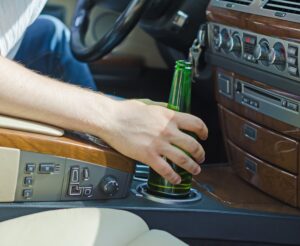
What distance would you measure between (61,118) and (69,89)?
51 millimetres

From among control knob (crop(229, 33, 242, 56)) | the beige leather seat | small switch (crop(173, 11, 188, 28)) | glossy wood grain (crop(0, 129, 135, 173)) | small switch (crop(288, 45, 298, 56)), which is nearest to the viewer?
the beige leather seat

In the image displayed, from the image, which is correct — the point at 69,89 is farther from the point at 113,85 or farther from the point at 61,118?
the point at 113,85

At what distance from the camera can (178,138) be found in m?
1.31

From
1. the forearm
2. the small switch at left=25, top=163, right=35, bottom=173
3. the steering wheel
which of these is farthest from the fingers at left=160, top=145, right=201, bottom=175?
the steering wheel

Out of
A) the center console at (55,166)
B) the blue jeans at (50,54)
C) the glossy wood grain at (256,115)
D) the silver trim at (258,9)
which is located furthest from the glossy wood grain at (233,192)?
the blue jeans at (50,54)

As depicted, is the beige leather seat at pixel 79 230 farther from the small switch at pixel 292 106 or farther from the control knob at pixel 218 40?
the control knob at pixel 218 40

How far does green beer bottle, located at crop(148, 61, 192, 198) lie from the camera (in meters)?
1.40

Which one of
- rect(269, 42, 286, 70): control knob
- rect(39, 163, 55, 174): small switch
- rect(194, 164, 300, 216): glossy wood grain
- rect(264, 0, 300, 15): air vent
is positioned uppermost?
rect(264, 0, 300, 15): air vent

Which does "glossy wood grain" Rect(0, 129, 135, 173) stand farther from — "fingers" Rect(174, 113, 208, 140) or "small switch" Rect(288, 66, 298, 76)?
"small switch" Rect(288, 66, 298, 76)

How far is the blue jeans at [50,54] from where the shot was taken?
214 cm

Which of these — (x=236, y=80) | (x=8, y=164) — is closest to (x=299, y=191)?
(x=236, y=80)

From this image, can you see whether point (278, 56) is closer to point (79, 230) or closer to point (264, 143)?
point (264, 143)

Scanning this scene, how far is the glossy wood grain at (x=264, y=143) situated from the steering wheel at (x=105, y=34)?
336 millimetres

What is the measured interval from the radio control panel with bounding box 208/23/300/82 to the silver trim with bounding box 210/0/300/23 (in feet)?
0.13
